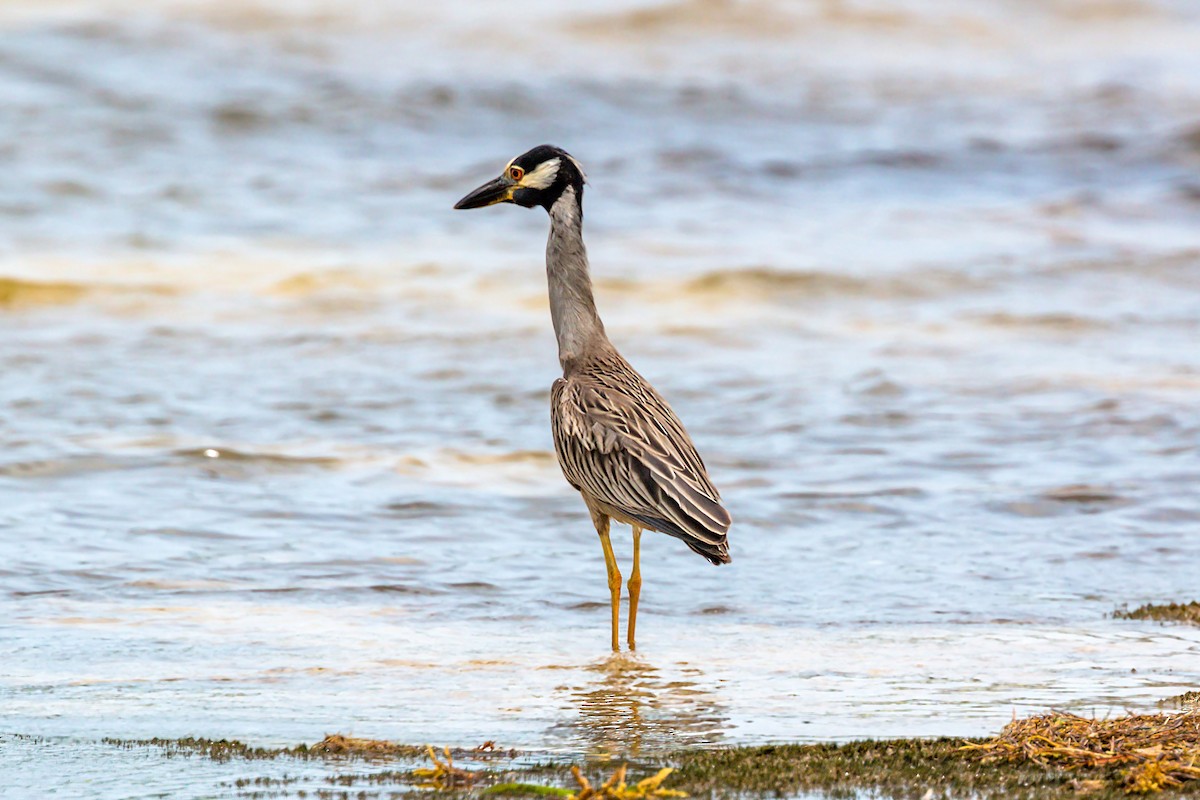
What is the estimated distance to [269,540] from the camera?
7.39 m

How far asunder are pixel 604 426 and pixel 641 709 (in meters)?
1.53

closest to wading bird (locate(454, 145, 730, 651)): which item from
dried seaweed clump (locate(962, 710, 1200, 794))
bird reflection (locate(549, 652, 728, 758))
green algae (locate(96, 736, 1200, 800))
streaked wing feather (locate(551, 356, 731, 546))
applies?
streaked wing feather (locate(551, 356, 731, 546))

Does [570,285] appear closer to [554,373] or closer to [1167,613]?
[1167,613]

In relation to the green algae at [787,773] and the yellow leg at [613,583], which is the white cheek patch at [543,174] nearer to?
the yellow leg at [613,583]

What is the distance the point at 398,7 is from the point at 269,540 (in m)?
18.3

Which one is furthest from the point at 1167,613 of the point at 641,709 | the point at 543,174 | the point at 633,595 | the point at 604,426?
the point at 543,174

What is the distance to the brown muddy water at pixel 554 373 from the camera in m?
5.38

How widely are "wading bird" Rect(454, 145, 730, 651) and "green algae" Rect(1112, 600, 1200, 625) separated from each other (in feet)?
5.38

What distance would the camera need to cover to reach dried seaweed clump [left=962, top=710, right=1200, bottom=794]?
3848 millimetres

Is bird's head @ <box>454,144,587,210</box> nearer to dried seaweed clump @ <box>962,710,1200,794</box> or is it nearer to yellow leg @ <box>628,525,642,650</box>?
yellow leg @ <box>628,525,642,650</box>

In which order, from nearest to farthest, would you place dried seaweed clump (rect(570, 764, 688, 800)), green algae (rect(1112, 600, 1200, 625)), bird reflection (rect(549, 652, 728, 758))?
dried seaweed clump (rect(570, 764, 688, 800))
bird reflection (rect(549, 652, 728, 758))
green algae (rect(1112, 600, 1200, 625))

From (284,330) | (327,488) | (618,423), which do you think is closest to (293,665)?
(618,423)

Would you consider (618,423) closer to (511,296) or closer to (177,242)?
(511,296)

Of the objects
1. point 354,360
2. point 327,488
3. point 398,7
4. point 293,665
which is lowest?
point 293,665
